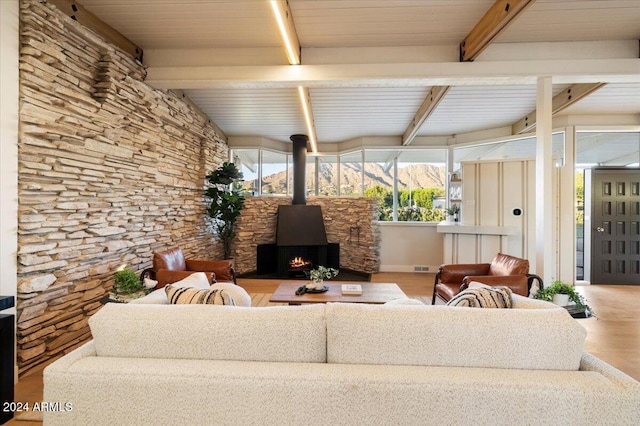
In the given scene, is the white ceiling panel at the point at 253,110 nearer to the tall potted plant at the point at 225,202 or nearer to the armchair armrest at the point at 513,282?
the tall potted plant at the point at 225,202

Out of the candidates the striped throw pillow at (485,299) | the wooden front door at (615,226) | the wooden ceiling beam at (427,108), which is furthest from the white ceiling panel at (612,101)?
the striped throw pillow at (485,299)

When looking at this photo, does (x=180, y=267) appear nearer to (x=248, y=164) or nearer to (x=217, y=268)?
(x=217, y=268)

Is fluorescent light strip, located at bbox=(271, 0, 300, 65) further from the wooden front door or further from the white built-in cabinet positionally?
the wooden front door

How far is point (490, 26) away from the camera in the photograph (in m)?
2.75

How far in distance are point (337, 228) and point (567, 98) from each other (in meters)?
4.24

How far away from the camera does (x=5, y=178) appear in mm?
2182

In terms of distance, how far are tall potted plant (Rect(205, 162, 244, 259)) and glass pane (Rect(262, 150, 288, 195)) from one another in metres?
0.95

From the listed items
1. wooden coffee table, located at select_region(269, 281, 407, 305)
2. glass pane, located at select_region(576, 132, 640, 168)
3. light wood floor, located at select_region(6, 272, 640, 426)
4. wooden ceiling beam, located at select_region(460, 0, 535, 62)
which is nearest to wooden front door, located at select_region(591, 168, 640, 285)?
glass pane, located at select_region(576, 132, 640, 168)

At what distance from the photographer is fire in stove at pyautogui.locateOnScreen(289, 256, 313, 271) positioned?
5.58 m

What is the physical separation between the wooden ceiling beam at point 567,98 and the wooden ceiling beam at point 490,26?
1.96 m

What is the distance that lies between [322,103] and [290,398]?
14.5 ft

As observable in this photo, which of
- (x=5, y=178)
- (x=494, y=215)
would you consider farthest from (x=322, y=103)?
(x=5, y=178)

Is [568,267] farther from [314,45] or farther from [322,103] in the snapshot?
[314,45]

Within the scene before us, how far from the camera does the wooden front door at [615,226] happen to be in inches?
202
